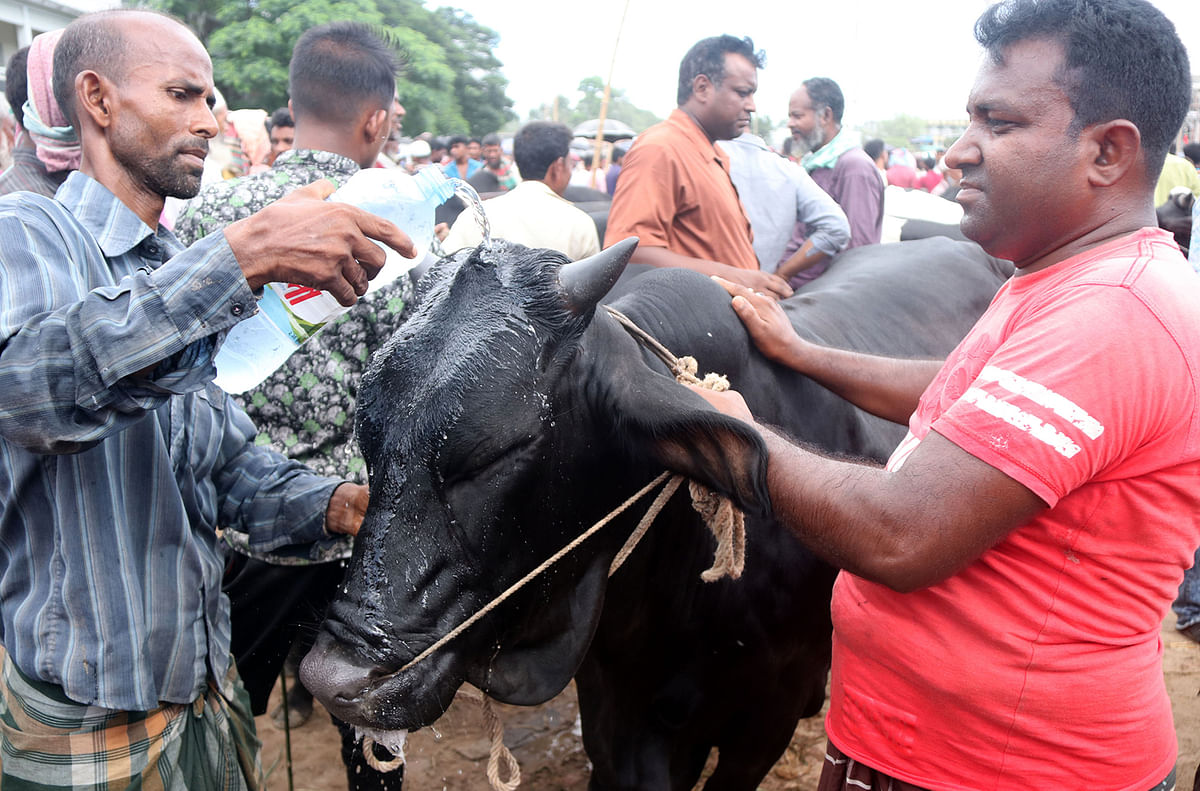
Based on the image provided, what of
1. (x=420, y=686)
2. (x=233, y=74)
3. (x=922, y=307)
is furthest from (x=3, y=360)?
(x=233, y=74)

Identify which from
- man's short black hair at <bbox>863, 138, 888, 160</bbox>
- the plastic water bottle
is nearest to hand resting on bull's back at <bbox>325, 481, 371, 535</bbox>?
the plastic water bottle

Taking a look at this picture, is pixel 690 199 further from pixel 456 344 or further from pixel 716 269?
pixel 456 344

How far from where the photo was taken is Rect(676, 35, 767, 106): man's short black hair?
4.43 m

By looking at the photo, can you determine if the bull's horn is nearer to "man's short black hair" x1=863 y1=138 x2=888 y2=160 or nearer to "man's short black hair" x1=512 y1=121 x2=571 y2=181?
"man's short black hair" x1=512 y1=121 x2=571 y2=181

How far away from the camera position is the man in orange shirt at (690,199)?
3637 mm

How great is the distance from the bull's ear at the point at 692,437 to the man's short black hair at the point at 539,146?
14.1 ft

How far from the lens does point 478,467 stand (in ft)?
5.72

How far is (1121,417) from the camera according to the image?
1391mm

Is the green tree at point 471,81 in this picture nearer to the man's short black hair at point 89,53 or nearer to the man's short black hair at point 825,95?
the man's short black hair at point 825,95

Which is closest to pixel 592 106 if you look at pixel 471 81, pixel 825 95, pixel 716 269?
pixel 471 81

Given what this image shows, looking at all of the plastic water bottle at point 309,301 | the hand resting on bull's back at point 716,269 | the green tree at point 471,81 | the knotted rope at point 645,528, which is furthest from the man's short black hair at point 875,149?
the green tree at point 471,81

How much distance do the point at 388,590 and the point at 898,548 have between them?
90 cm

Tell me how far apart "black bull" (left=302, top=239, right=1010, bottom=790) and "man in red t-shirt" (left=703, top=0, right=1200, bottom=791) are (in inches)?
11.8

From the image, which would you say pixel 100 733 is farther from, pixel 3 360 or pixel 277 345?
pixel 277 345
